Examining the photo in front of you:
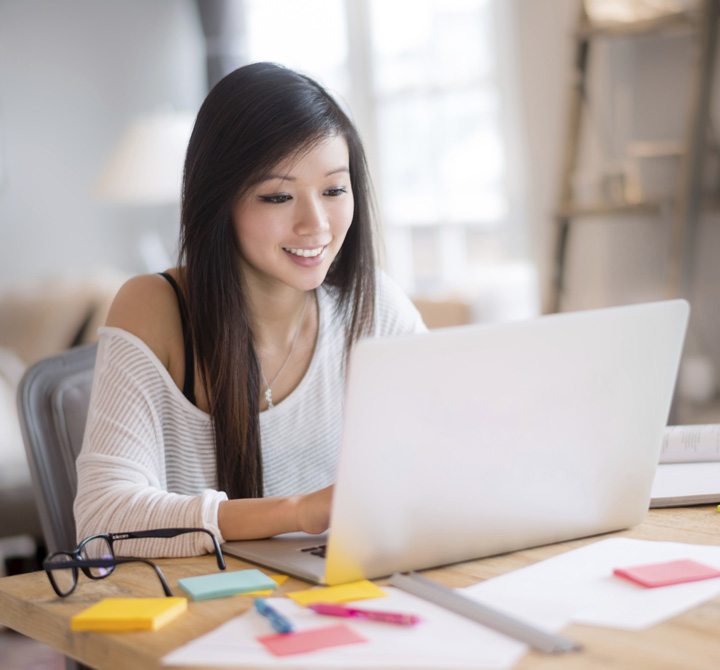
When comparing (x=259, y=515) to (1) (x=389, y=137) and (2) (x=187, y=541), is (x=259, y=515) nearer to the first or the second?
(2) (x=187, y=541)

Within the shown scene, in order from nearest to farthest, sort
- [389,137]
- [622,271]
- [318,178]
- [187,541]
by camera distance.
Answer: [187,541], [318,178], [622,271], [389,137]

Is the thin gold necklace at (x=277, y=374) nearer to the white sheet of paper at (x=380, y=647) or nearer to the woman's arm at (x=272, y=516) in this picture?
the woman's arm at (x=272, y=516)

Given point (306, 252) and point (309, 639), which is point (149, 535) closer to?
point (309, 639)

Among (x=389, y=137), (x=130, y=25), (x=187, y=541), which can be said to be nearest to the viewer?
(x=187, y=541)

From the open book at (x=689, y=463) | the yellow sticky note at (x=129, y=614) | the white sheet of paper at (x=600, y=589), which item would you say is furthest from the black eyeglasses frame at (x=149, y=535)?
the open book at (x=689, y=463)

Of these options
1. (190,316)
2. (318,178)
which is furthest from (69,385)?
(318,178)

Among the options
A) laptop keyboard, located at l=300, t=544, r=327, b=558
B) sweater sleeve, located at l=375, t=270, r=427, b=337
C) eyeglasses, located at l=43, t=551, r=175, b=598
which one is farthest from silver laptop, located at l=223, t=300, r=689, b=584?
→ sweater sleeve, located at l=375, t=270, r=427, b=337

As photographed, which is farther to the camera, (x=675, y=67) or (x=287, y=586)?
(x=675, y=67)

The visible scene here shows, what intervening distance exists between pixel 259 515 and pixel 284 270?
444 millimetres

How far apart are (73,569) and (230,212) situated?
1.92 ft

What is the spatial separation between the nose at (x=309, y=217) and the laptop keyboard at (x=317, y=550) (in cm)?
49

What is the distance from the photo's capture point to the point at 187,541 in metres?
0.93

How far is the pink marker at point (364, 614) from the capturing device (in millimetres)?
696

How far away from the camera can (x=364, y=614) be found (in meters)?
0.71
